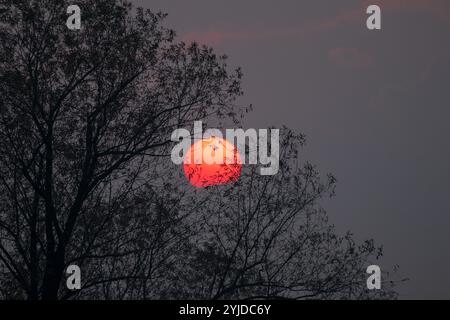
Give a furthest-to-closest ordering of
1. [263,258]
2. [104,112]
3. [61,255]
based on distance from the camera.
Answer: [263,258] < [104,112] < [61,255]

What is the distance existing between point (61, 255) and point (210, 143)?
648cm

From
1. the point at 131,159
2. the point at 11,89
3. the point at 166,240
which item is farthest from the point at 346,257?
the point at 11,89

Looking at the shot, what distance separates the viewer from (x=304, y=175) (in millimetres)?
28719

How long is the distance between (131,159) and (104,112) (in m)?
2.27

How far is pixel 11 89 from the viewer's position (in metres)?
24.3

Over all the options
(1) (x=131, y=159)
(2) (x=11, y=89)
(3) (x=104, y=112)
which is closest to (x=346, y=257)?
(1) (x=131, y=159)

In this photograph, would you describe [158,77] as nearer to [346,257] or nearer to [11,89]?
[11,89]

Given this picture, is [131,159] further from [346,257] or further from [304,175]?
[346,257]

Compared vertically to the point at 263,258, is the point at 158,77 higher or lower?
higher

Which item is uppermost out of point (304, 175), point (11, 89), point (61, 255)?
point (11, 89)
